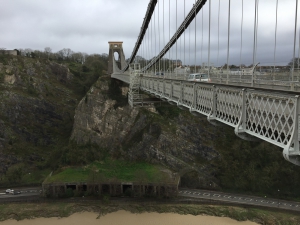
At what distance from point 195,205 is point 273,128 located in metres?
17.0

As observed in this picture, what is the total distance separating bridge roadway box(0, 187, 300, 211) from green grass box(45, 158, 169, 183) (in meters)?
2.24

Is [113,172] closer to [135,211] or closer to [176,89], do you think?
[135,211]

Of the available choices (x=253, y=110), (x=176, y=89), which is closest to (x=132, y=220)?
(x=176, y=89)

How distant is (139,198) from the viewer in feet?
74.6

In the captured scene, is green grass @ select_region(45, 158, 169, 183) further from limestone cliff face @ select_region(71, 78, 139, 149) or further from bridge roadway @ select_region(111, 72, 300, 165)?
bridge roadway @ select_region(111, 72, 300, 165)

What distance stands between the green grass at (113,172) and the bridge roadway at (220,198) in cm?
224

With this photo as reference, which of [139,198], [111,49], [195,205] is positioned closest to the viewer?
[195,205]

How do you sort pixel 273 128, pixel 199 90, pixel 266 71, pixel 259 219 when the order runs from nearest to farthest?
pixel 273 128 → pixel 199 90 → pixel 266 71 → pixel 259 219

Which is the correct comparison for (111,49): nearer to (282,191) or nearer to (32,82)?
(32,82)

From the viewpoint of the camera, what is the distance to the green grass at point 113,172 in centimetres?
2406

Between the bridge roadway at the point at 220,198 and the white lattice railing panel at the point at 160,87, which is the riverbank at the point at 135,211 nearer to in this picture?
the bridge roadway at the point at 220,198

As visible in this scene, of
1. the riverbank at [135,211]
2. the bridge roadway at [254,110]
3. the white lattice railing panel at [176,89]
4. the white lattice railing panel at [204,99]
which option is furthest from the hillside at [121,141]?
the white lattice railing panel at [204,99]

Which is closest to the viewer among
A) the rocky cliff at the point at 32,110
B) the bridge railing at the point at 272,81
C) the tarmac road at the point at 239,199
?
the bridge railing at the point at 272,81

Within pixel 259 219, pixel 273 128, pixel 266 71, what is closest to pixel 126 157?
pixel 259 219
